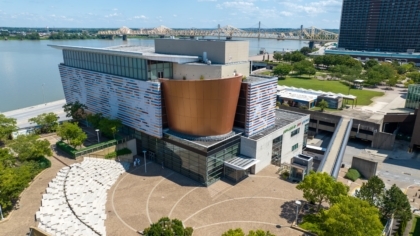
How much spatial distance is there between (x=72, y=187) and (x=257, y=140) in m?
20.0

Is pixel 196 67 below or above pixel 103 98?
above

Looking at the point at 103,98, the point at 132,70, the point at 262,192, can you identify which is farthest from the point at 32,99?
the point at 262,192

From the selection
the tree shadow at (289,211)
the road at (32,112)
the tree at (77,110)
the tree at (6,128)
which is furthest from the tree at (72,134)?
the tree shadow at (289,211)

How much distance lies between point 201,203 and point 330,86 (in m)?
62.1

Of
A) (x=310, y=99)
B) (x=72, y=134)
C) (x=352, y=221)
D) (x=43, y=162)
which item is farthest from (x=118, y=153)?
(x=310, y=99)

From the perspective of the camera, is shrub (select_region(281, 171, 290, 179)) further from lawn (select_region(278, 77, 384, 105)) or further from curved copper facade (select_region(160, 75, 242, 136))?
lawn (select_region(278, 77, 384, 105))

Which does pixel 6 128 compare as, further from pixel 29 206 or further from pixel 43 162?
pixel 29 206

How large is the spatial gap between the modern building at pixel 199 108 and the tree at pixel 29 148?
10005 millimetres

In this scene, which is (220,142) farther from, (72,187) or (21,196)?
(21,196)

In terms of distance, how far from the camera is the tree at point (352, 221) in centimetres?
1978

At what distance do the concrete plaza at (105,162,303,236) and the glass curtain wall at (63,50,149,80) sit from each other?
39.9 feet

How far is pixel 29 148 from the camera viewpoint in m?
32.2

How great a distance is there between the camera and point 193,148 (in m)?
31.7

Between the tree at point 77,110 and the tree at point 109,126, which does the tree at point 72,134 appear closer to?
the tree at point 109,126
